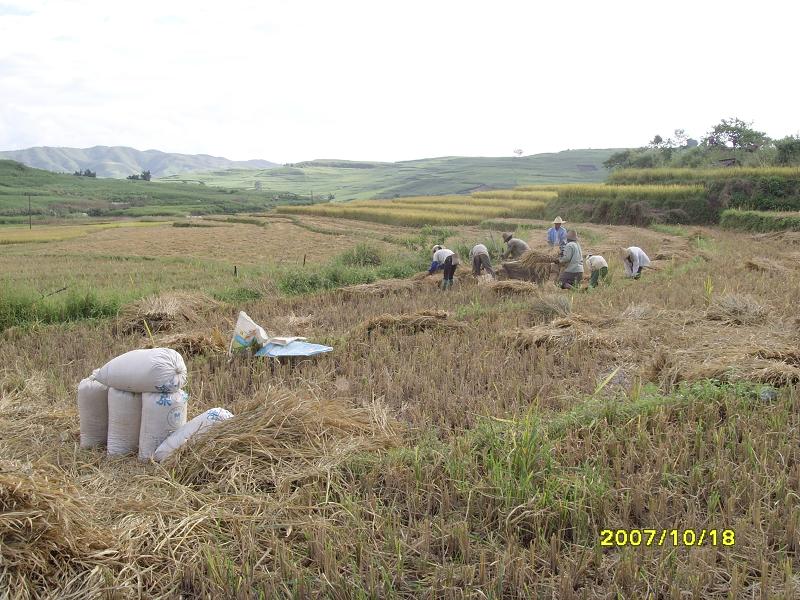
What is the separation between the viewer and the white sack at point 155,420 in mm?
4020

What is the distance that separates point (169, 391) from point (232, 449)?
684 mm

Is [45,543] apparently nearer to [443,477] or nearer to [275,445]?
[275,445]

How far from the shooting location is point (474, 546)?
2.81 meters

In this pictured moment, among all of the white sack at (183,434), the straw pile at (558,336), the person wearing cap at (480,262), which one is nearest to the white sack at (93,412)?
the white sack at (183,434)

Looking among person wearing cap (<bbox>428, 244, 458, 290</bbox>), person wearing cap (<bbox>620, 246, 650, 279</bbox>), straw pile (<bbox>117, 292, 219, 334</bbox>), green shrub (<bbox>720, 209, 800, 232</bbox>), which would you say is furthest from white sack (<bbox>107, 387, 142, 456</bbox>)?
green shrub (<bbox>720, 209, 800, 232</bbox>)

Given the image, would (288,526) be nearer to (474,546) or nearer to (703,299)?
(474,546)

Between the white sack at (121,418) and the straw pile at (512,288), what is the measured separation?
→ 6.96 meters

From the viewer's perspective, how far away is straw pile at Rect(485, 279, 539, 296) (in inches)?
396

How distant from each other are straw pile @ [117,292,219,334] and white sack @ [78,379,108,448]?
426cm

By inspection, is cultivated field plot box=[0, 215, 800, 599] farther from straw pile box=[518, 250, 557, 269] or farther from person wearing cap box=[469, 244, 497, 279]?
person wearing cap box=[469, 244, 497, 279]

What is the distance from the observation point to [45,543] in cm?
264

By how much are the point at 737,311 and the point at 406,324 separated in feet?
12.4

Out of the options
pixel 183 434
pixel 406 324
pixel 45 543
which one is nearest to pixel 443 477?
pixel 183 434

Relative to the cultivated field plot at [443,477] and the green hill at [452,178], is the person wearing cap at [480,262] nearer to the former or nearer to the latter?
the cultivated field plot at [443,477]
